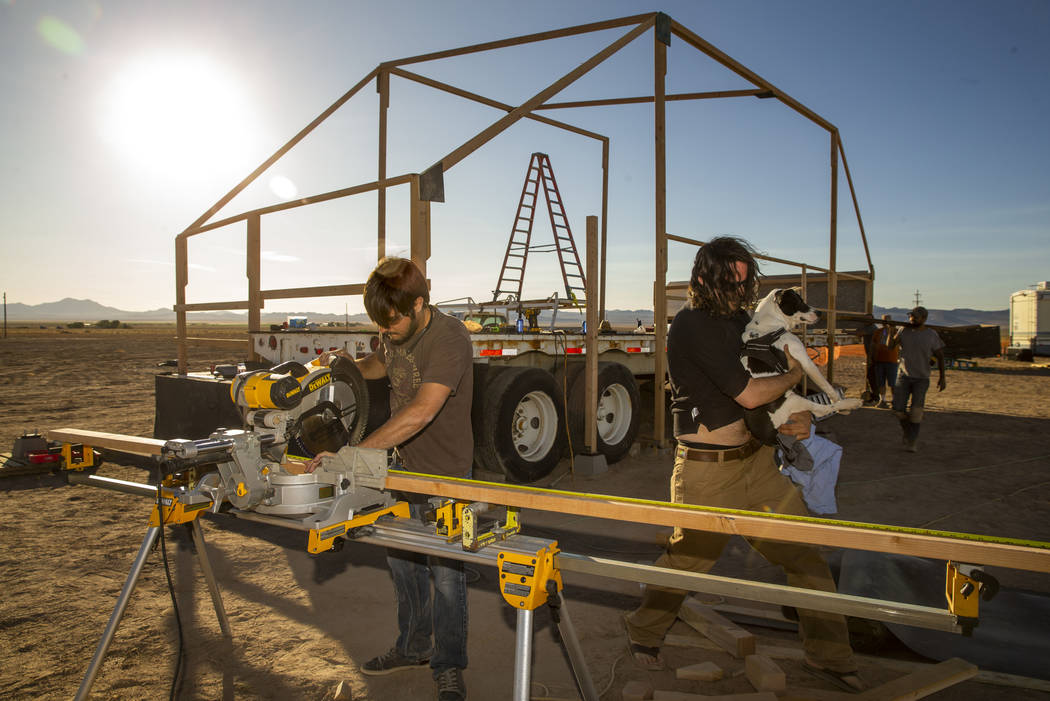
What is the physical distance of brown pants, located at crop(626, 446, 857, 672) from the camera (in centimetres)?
255

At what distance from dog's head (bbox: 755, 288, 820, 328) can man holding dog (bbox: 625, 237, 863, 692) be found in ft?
0.40

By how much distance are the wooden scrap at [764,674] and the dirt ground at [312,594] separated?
0.08 metres

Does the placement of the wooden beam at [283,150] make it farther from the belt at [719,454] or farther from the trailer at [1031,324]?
the trailer at [1031,324]

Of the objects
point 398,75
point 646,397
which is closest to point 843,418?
point 646,397

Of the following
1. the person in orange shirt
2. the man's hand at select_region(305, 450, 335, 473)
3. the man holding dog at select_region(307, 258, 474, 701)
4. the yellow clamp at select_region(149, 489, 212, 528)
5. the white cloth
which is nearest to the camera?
the man's hand at select_region(305, 450, 335, 473)

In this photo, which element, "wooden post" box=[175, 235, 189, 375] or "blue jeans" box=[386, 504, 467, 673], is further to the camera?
"wooden post" box=[175, 235, 189, 375]

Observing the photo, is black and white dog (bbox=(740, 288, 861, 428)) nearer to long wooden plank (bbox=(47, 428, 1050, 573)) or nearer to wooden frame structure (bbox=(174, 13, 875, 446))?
long wooden plank (bbox=(47, 428, 1050, 573))

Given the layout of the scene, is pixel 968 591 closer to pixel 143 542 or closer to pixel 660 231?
pixel 143 542

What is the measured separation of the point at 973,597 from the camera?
1.43 m

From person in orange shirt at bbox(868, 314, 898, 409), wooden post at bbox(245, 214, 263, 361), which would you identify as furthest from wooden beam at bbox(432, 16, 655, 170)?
person in orange shirt at bbox(868, 314, 898, 409)

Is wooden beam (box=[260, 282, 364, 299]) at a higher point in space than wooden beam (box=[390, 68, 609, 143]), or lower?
lower

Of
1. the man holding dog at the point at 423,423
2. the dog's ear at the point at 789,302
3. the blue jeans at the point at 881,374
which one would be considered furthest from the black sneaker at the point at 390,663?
the blue jeans at the point at 881,374

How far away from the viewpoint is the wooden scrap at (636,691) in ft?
8.24

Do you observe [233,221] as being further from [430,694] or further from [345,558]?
[430,694]
